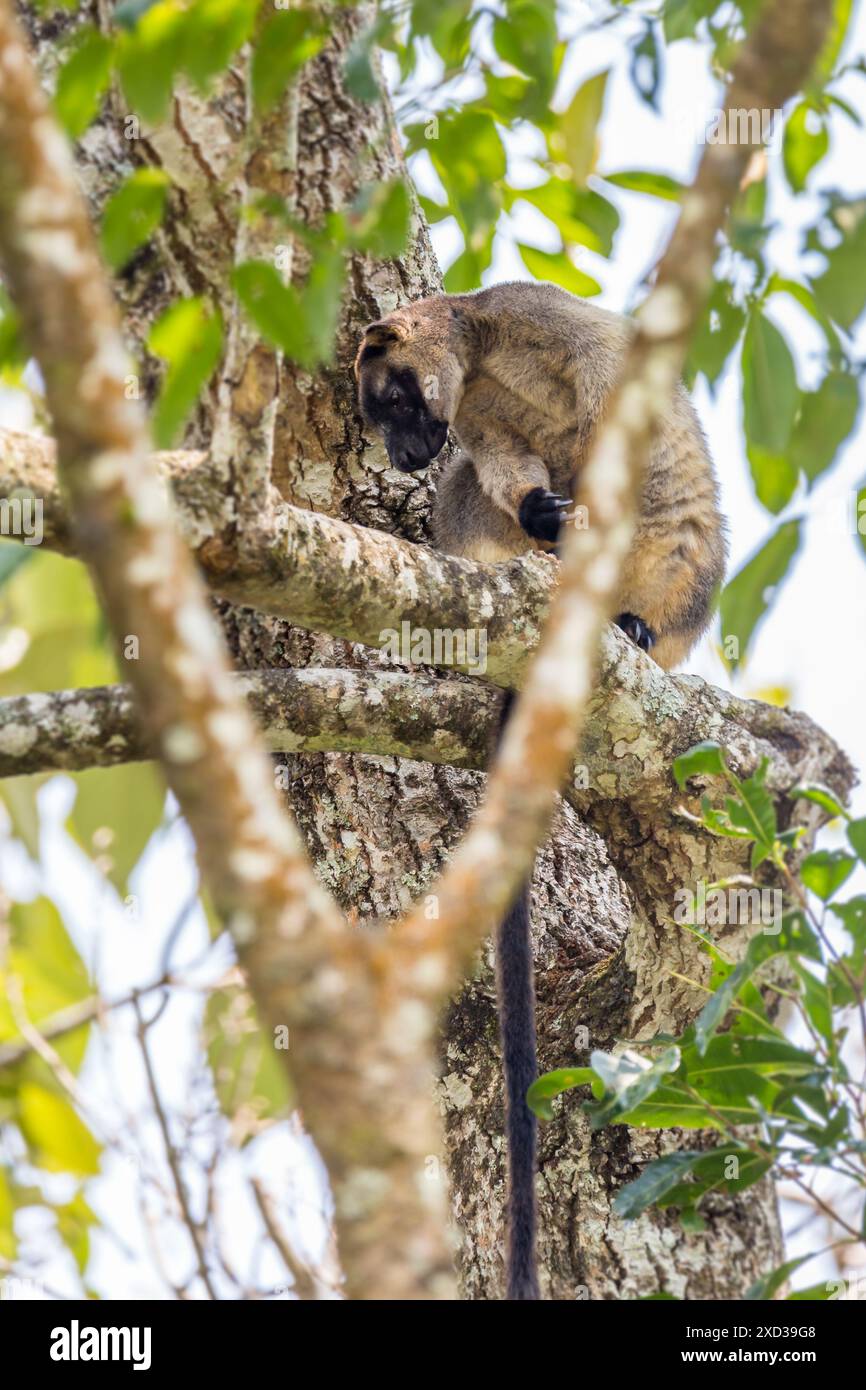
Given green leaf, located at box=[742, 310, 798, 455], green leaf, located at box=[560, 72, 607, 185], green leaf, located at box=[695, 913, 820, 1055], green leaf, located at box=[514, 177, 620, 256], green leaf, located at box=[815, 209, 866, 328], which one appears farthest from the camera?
green leaf, located at box=[560, 72, 607, 185]

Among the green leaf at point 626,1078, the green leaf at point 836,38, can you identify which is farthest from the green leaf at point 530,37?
the green leaf at point 626,1078

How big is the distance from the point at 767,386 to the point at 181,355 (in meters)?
1.09

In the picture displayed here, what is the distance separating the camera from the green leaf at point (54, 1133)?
192 inches

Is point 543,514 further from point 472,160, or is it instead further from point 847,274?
point 847,274

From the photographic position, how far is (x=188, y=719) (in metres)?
1.63

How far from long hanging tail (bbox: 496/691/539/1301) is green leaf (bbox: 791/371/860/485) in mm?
1531

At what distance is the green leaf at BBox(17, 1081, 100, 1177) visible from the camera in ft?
16.0

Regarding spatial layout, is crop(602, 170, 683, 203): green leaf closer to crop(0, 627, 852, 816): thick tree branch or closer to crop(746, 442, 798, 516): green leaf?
crop(0, 627, 852, 816): thick tree branch

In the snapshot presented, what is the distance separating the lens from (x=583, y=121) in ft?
13.6

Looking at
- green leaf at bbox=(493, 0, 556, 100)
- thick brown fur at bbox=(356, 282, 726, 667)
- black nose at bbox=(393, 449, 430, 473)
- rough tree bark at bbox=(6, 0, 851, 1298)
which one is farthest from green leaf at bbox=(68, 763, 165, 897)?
green leaf at bbox=(493, 0, 556, 100)

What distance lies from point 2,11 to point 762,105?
1067 millimetres

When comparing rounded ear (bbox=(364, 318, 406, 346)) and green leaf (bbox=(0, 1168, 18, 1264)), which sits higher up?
rounded ear (bbox=(364, 318, 406, 346))

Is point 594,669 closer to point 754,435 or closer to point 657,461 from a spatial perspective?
point 754,435

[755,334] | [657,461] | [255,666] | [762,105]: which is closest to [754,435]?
[755,334]
